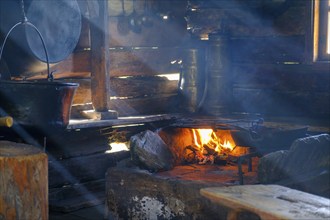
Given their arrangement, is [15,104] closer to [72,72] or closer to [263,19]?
[72,72]

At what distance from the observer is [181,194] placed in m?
5.34

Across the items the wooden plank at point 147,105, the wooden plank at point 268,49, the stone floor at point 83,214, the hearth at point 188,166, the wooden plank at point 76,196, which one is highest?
the wooden plank at point 268,49

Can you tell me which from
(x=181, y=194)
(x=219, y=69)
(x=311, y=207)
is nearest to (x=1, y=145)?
(x=181, y=194)

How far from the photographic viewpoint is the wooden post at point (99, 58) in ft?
24.8

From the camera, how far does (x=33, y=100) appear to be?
5645 millimetres

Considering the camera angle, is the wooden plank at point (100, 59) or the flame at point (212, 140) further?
the wooden plank at point (100, 59)

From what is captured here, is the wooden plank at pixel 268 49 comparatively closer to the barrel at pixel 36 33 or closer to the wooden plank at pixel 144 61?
the wooden plank at pixel 144 61

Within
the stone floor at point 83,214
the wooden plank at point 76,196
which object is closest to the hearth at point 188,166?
the stone floor at point 83,214

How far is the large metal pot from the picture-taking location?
18.4 ft

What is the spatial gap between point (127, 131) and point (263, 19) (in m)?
2.44

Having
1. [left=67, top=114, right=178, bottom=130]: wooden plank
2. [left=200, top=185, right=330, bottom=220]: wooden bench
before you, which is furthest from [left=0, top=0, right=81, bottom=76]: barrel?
[left=200, top=185, right=330, bottom=220]: wooden bench

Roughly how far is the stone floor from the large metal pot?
3.90 feet

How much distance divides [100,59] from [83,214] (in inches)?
84.2

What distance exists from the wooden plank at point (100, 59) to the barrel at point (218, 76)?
136 cm
